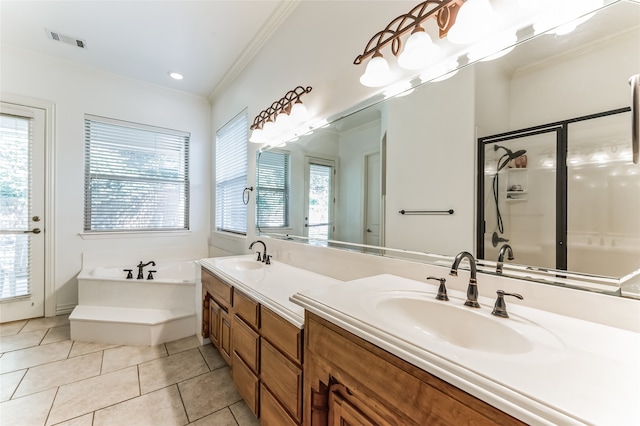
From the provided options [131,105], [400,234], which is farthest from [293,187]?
[131,105]

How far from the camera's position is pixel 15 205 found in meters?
2.76

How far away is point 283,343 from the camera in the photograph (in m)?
1.11

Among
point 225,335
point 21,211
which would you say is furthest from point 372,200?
point 21,211

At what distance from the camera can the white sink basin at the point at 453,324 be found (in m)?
0.70

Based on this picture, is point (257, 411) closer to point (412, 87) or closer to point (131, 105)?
point (412, 87)

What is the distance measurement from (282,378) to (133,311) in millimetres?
2209

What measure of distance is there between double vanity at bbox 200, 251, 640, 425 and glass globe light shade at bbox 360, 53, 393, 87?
3.12ft

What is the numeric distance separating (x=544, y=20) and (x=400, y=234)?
3.08ft

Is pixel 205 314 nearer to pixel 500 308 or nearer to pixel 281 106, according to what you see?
pixel 281 106

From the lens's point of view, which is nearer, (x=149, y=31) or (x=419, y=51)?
(x=419, y=51)

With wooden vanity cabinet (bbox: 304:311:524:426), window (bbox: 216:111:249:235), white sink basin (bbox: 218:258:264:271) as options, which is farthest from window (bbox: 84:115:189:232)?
wooden vanity cabinet (bbox: 304:311:524:426)

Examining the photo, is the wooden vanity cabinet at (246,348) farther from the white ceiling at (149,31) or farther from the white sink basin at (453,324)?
the white ceiling at (149,31)

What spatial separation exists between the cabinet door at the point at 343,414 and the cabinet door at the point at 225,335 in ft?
3.51

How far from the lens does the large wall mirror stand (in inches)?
29.5
